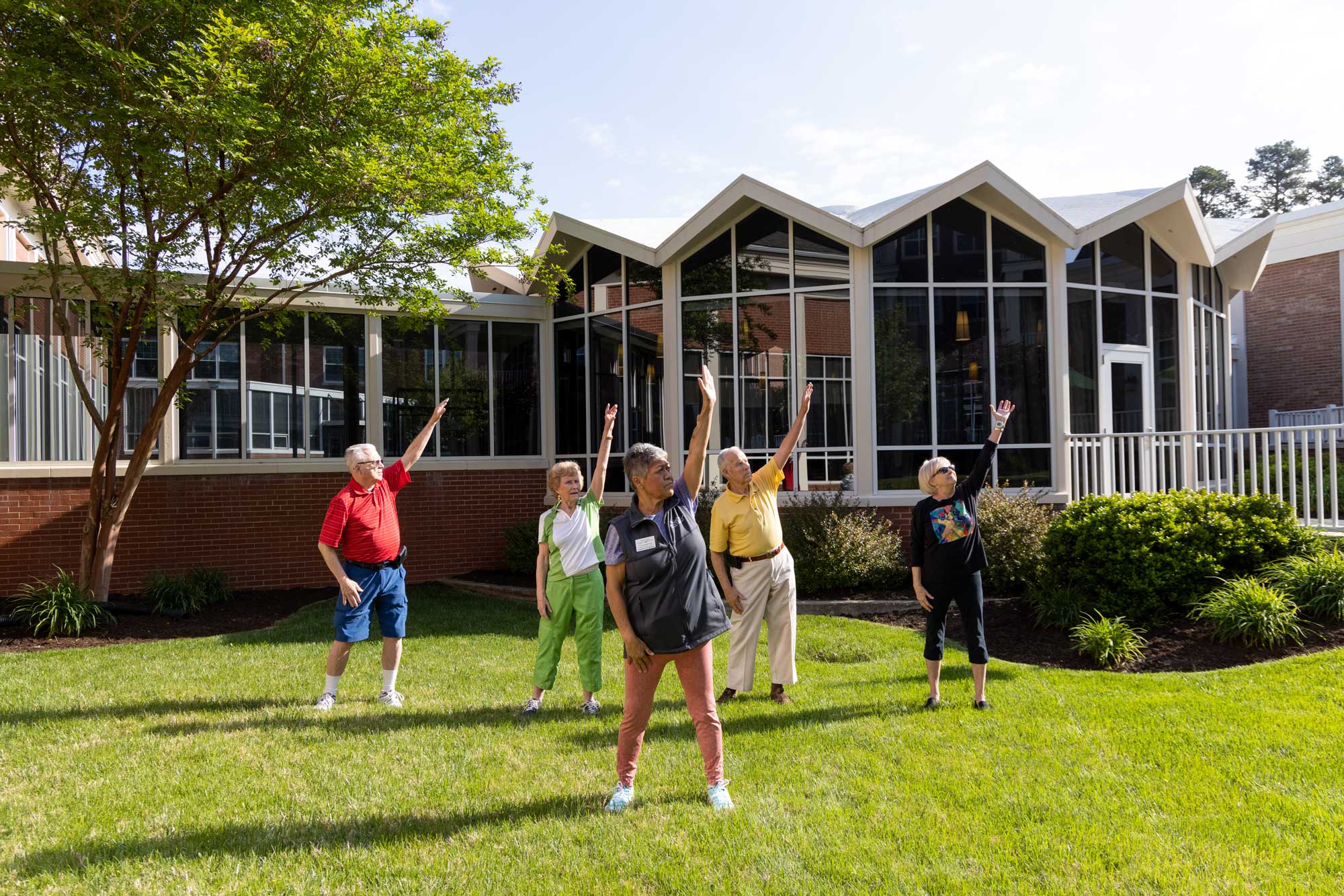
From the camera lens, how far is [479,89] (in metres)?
9.84

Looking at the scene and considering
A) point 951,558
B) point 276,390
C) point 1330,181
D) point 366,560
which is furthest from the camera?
point 1330,181

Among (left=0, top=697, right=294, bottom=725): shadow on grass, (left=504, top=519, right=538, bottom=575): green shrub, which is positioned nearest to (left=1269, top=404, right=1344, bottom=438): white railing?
(left=504, top=519, right=538, bottom=575): green shrub

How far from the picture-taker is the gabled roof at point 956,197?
1058 cm

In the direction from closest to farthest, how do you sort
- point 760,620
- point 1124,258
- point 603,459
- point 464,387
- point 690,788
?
1. point 690,788
2. point 603,459
3. point 760,620
4. point 1124,258
5. point 464,387

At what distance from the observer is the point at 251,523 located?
12047 mm

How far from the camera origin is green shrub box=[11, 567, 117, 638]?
9.05 m

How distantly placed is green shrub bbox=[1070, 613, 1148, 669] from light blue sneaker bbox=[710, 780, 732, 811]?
12.9 feet

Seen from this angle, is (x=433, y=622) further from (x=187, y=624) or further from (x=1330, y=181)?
(x=1330, y=181)

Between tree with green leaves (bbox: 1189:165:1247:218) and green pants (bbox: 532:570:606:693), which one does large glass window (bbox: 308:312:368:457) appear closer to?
green pants (bbox: 532:570:606:693)

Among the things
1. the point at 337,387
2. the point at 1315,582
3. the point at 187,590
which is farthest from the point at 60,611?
the point at 1315,582

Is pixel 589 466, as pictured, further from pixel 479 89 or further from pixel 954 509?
pixel 954 509

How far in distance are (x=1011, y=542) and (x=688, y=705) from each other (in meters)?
6.33

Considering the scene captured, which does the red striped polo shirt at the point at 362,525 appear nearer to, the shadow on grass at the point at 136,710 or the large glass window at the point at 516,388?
the shadow on grass at the point at 136,710

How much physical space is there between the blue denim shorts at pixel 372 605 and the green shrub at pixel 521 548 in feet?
21.1
